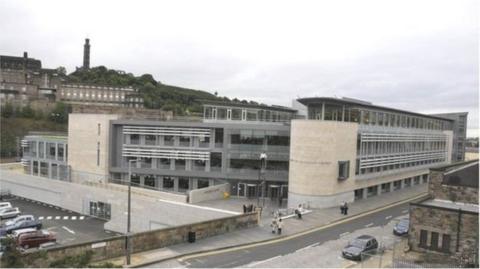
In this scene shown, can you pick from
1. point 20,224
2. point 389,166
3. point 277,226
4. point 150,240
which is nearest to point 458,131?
point 389,166

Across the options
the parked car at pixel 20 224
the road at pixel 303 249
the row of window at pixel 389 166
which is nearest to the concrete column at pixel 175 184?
the parked car at pixel 20 224

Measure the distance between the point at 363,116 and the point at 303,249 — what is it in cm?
2298

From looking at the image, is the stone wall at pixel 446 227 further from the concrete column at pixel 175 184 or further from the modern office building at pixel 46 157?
the modern office building at pixel 46 157

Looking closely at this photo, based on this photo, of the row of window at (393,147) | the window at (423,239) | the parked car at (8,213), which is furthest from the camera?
the row of window at (393,147)

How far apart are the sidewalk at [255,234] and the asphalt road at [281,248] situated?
→ 97 cm

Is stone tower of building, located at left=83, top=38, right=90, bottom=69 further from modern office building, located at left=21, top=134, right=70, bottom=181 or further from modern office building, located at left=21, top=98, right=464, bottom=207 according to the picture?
modern office building, located at left=21, top=98, right=464, bottom=207

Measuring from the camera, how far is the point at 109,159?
159ft

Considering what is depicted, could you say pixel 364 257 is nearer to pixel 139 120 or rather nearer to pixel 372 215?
pixel 372 215

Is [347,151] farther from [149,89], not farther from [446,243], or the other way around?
[149,89]

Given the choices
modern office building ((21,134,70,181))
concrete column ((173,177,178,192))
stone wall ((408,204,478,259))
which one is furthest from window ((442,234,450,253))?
modern office building ((21,134,70,181))

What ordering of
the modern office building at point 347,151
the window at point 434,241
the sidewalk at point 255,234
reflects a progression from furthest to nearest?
the modern office building at point 347,151 < the window at point 434,241 < the sidewalk at point 255,234

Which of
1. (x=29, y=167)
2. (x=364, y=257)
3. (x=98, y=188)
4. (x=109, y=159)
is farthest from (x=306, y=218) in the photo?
(x=29, y=167)

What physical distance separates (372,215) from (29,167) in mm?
45843

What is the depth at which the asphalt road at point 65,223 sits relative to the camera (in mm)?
36438
